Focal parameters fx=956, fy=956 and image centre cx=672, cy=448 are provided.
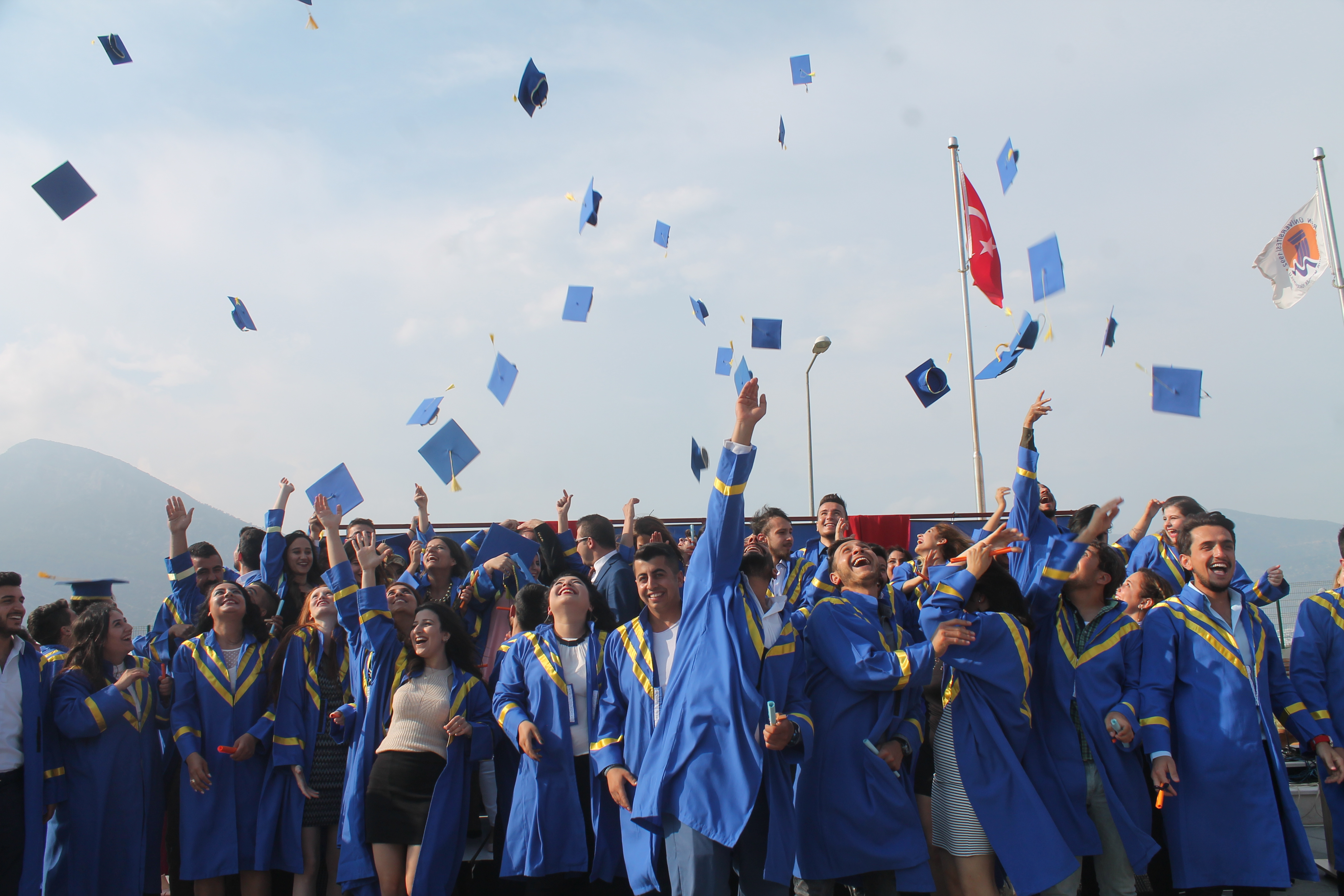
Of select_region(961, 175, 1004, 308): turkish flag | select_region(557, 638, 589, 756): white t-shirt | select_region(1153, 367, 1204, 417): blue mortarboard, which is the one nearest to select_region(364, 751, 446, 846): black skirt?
select_region(557, 638, 589, 756): white t-shirt

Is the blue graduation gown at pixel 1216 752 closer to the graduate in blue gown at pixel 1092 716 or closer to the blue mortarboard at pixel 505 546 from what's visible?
the graduate in blue gown at pixel 1092 716

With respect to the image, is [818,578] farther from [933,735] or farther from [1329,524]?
[1329,524]

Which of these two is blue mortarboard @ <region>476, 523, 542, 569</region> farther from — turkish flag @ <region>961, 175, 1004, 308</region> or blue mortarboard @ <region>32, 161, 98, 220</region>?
turkish flag @ <region>961, 175, 1004, 308</region>

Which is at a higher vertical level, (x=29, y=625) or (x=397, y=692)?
(x=29, y=625)

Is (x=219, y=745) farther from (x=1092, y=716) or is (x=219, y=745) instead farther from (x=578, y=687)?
(x=1092, y=716)

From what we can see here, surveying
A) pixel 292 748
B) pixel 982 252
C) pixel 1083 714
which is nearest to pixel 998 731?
pixel 1083 714

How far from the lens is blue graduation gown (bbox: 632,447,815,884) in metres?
3.59

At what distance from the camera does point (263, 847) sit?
5039 millimetres

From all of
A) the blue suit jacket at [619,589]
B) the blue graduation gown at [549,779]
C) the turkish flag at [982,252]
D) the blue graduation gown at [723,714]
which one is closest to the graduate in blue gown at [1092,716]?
the blue graduation gown at [723,714]

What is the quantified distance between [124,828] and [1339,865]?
6348 millimetres

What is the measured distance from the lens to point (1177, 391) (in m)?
7.55

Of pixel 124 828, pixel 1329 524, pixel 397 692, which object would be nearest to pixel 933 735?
pixel 397 692

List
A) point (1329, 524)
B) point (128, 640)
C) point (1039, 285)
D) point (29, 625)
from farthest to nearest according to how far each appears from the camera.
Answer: point (1329, 524) → point (1039, 285) → point (29, 625) → point (128, 640)

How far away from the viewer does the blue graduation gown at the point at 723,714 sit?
141 inches
